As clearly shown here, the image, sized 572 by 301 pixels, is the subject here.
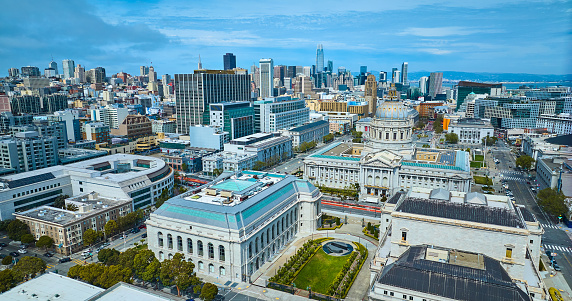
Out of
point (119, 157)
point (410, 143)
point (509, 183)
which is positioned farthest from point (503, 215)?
point (119, 157)

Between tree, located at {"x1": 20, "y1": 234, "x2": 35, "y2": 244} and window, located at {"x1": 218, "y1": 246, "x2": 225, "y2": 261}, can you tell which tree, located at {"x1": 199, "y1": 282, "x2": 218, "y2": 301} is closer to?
window, located at {"x1": 218, "y1": 246, "x2": 225, "y2": 261}

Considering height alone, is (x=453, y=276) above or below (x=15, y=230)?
above

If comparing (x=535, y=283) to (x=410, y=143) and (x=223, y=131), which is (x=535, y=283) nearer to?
(x=410, y=143)

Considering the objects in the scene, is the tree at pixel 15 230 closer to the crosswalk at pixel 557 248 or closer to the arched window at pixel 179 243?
the arched window at pixel 179 243

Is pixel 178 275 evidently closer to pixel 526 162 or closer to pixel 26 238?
pixel 26 238

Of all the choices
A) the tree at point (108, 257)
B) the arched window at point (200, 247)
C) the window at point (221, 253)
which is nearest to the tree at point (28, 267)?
the tree at point (108, 257)

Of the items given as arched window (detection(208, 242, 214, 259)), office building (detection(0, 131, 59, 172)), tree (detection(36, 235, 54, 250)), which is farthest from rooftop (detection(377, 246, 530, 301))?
office building (detection(0, 131, 59, 172))

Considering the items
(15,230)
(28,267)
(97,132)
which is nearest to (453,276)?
(28,267)
